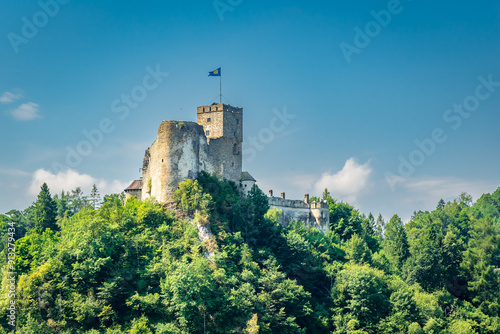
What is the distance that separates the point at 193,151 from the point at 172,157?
7.51 ft

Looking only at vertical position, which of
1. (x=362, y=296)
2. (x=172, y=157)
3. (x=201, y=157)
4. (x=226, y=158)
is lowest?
(x=362, y=296)

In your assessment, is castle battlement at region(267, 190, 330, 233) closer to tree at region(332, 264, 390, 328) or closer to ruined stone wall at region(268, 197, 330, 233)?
ruined stone wall at region(268, 197, 330, 233)

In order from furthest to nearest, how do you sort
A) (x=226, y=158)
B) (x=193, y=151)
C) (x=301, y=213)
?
(x=301, y=213), (x=226, y=158), (x=193, y=151)

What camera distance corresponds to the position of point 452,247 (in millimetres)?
66125

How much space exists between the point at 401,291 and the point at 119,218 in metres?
27.4

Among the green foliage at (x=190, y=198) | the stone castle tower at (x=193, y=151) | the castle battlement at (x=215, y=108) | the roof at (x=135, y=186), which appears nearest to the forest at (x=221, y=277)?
the green foliage at (x=190, y=198)

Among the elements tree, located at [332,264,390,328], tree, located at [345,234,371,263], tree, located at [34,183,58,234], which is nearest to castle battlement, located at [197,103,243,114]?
tree, located at [345,234,371,263]

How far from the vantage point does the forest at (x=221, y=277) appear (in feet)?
154

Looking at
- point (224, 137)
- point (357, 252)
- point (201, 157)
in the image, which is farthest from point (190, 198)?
point (357, 252)

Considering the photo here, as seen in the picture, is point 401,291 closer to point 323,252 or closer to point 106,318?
point 323,252

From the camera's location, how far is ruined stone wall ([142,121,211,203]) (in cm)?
5575

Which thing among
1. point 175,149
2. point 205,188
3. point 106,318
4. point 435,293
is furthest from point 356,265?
point 106,318

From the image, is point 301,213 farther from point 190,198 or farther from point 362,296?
point 190,198

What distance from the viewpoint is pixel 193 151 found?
2240 inches
